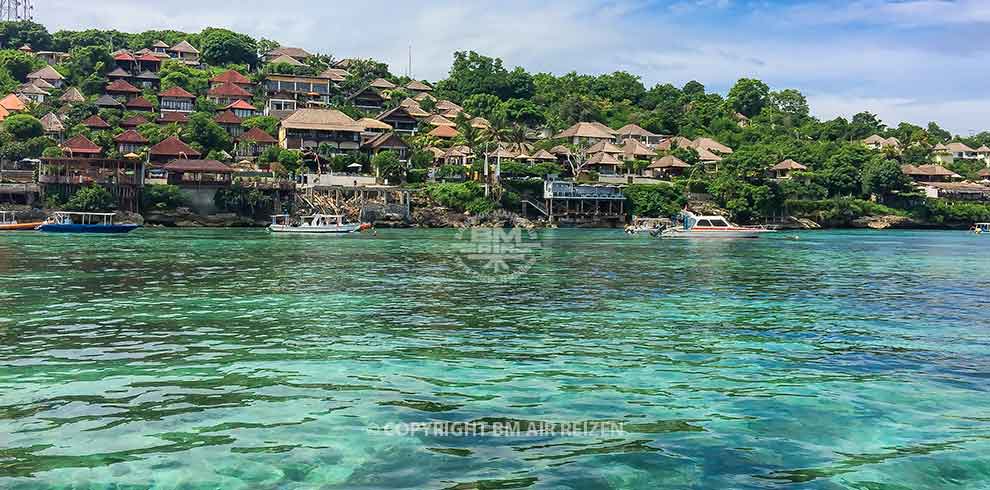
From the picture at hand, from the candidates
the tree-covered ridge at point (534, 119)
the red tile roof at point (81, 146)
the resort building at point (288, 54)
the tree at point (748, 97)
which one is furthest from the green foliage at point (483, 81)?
the red tile roof at point (81, 146)

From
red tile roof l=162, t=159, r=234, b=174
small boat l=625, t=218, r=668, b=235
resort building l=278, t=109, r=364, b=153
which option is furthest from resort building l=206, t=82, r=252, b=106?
small boat l=625, t=218, r=668, b=235

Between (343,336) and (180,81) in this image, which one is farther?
(180,81)

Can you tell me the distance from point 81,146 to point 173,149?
833 cm

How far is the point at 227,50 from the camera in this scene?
140m

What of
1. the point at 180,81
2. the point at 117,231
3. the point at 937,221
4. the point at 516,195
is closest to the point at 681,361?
the point at 117,231

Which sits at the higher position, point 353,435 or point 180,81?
point 180,81

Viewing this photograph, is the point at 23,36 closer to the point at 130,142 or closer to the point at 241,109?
the point at 241,109

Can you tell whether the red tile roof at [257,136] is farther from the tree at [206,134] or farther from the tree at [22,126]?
the tree at [22,126]

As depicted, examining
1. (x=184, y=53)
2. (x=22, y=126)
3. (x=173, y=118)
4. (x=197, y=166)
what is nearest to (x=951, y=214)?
(x=197, y=166)

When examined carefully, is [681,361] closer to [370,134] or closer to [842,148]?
[370,134]

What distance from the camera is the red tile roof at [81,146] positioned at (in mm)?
74762

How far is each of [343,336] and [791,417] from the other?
961 centimetres

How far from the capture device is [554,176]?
303 ft

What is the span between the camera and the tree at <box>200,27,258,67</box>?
13888 centimetres
